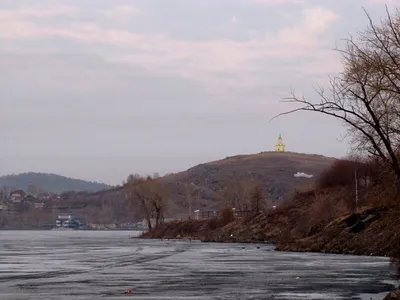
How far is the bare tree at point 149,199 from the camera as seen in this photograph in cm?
14462

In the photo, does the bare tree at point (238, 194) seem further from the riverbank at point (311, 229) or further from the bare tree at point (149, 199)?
the riverbank at point (311, 229)

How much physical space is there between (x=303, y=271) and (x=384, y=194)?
947cm

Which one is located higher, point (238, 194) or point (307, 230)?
point (238, 194)

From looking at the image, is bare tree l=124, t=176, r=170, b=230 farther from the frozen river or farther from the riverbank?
the frozen river

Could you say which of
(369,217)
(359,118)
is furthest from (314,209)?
(359,118)

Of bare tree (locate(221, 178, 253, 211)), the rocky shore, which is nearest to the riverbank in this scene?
the rocky shore

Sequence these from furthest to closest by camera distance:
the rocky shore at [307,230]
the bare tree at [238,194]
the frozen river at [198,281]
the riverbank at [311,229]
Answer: the bare tree at [238,194], the riverbank at [311,229], the rocky shore at [307,230], the frozen river at [198,281]

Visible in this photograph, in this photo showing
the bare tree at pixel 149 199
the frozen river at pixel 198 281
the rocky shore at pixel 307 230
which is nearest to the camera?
the frozen river at pixel 198 281

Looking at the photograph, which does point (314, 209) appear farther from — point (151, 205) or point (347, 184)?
point (151, 205)

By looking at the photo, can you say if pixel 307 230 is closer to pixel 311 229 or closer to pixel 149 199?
pixel 311 229

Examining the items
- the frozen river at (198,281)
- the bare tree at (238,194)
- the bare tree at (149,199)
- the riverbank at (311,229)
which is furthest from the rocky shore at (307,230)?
the bare tree at (238,194)

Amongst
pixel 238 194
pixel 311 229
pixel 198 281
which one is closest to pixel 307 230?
pixel 311 229

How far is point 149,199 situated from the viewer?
476ft

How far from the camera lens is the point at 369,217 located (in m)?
57.0
